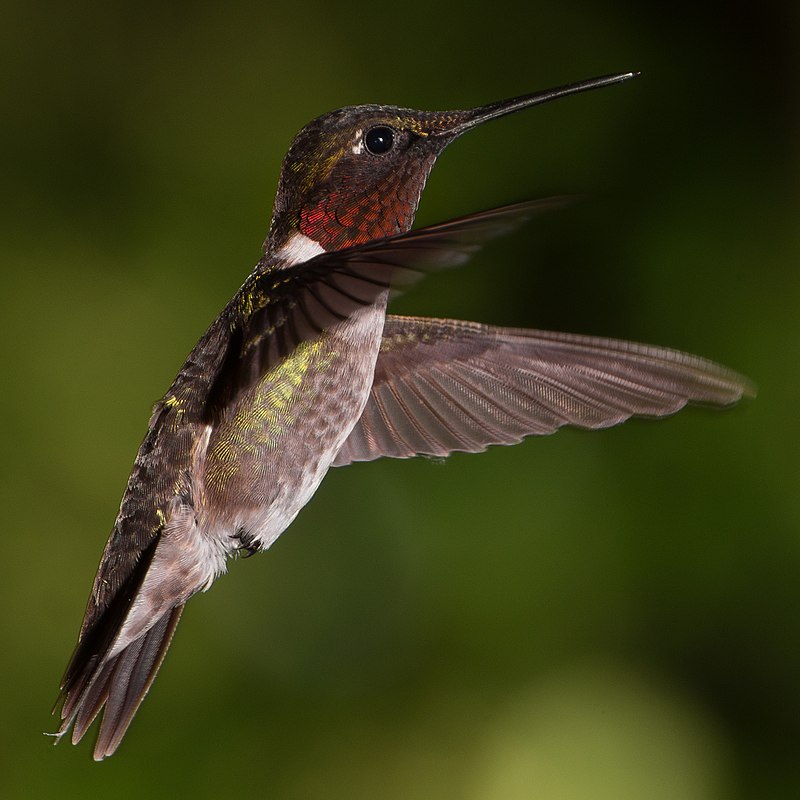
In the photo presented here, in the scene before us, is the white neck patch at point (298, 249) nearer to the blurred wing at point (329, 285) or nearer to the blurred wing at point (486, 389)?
the blurred wing at point (329, 285)

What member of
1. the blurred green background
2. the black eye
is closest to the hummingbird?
the black eye

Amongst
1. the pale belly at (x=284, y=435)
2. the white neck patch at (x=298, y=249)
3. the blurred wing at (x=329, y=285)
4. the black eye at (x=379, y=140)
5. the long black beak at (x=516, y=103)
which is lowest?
the pale belly at (x=284, y=435)

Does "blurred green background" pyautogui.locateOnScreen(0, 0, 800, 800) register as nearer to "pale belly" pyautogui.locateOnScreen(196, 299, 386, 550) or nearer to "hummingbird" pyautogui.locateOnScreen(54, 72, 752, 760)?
"hummingbird" pyautogui.locateOnScreen(54, 72, 752, 760)

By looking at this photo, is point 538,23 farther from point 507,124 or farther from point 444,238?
point 444,238

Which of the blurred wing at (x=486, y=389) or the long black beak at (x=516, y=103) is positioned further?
the blurred wing at (x=486, y=389)

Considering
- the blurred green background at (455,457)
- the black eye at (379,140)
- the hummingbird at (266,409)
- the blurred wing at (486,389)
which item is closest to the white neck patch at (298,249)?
the hummingbird at (266,409)

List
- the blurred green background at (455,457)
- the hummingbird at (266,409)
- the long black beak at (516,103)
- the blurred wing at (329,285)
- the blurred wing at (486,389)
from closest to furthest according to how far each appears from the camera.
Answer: the blurred wing at (329,285)
the long black beak at (516,103)
the hummingbird at (266,409)
the blurred wing at (486,389)
the blurred green background at (455,457)

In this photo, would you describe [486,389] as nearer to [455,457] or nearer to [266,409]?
[266,409]
